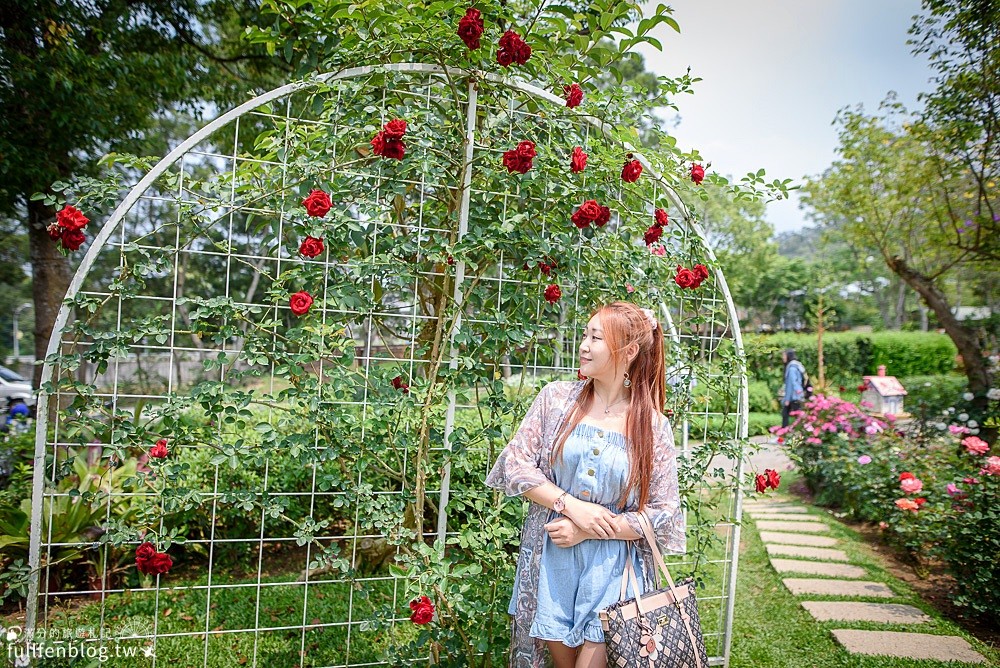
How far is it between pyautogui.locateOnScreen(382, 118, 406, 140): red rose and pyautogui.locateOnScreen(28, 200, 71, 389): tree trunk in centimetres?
355

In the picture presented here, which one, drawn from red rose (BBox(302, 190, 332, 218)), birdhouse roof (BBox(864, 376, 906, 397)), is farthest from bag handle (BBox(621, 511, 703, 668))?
birdhouse roof (BBox(864, 376, 906, 397))

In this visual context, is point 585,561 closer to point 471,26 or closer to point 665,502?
point 665,502

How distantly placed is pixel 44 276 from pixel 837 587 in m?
5.55

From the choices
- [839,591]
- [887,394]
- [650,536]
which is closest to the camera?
[650,536]

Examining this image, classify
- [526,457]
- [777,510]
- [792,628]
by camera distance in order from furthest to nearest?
[777,510] < [792,628] < [526,457]

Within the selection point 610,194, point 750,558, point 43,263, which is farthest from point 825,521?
point 43,263

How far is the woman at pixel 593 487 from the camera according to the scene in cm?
166

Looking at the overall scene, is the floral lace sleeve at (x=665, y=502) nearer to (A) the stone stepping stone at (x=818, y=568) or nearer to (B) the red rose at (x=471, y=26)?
(B) the red rose at (x=471, y=26)

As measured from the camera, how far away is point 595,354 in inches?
67.4

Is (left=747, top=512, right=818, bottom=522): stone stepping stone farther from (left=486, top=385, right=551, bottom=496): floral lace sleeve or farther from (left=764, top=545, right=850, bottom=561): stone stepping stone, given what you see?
(left=486, top=385, right=551, bottom=496): floral lace sleeve

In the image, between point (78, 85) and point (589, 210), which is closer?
point (589, 210)

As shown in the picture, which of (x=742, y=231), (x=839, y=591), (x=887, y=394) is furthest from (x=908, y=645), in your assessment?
(x=742, y=231)

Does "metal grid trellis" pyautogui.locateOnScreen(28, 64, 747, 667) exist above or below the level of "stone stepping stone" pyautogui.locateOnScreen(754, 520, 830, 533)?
above

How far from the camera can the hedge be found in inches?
563
